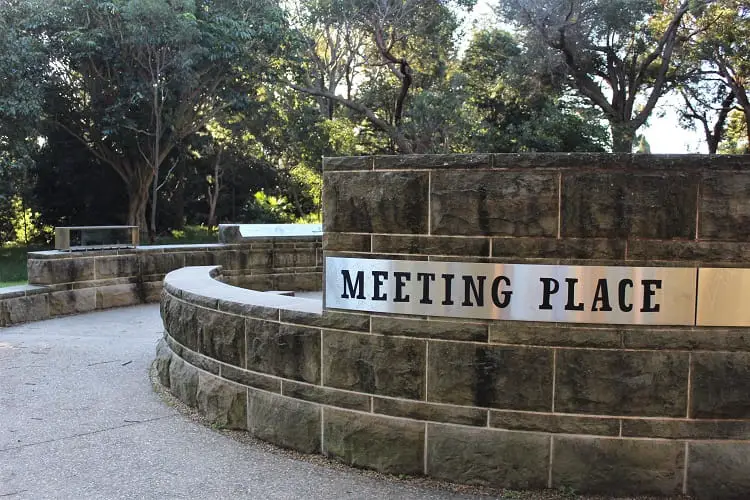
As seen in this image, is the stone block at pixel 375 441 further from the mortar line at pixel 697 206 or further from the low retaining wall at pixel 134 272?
the low retaining wall at pixel 134 272

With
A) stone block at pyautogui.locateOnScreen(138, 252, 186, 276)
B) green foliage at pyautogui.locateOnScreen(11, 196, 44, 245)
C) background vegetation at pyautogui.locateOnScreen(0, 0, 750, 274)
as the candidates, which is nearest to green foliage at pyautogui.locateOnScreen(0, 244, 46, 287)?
background vegetation at pyautogui.locateOnScreen(0, 0, 750, 274)

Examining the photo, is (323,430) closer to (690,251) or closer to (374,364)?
(374,364)

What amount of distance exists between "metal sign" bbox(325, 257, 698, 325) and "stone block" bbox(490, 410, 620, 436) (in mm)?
572

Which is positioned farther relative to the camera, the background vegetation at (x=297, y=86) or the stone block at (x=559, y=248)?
the background vegetation at (x=297, y=86)

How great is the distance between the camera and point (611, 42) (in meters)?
23.5

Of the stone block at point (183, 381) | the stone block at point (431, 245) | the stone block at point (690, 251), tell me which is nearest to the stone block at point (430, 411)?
the stone block at point (431, 245)

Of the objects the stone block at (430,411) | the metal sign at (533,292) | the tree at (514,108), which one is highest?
the tree at (514,108)

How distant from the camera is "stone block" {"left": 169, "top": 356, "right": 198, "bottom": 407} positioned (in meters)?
5.23

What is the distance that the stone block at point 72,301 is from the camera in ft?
31.9

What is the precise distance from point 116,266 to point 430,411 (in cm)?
824

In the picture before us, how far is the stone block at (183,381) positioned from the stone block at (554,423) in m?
2.59

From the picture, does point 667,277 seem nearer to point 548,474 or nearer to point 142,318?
point 548,474

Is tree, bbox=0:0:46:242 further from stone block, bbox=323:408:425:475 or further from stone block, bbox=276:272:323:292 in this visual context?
stone block, bbox=323:408:425:475

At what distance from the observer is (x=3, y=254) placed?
2162cm
